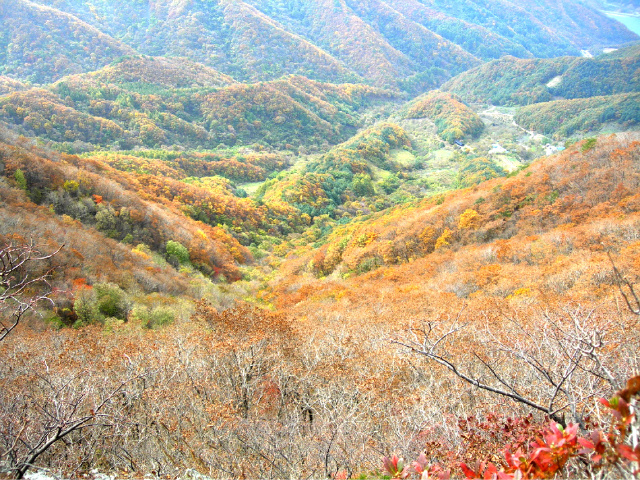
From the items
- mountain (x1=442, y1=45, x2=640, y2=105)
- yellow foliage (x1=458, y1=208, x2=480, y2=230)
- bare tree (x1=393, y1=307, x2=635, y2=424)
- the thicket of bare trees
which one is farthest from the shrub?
mountain (x1=442, y1=45, x2=640, y2=105)

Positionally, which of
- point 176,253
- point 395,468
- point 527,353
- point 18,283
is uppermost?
point 395,468

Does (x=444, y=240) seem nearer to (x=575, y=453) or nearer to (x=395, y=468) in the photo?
(x=395, y=468)

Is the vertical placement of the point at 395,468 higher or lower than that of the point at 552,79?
lower

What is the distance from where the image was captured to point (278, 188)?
2985 inches

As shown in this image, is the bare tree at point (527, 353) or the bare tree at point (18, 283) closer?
the bare tree at point (18, 283)

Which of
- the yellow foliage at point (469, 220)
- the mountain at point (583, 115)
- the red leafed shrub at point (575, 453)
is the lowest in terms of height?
the yellow foliage at point (469, 220)

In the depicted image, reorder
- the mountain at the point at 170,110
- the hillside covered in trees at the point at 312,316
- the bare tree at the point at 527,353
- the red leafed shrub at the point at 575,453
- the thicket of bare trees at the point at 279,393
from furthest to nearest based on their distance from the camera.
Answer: the mountain at the point at 170,110 → the bare tree at the point at 527,353 → the thicket of bare trees at the point at 279,393 → the hillside covered in trees at the point at 312,316 → the red leafed shrub at the point at 575,453

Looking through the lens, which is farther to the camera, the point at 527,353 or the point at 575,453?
the point at 527,353

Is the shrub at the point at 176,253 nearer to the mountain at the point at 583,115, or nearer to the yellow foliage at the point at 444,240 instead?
the yellow foliage at the point at 444,240

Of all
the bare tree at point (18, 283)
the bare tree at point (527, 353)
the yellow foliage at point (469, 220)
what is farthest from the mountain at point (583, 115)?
the bare tree at point (18, 283)

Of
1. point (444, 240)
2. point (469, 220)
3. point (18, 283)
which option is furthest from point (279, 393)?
point (469, 220)

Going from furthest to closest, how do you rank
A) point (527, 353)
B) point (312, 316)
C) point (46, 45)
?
point (46, 45) → point (312, 316) → point (527, 353)

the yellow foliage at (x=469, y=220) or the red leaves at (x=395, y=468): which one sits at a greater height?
the red leaves at (x=395, y=468)

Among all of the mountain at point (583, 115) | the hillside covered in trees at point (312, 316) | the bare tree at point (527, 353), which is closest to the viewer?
the hillside covered in trees at point (312, 316)
